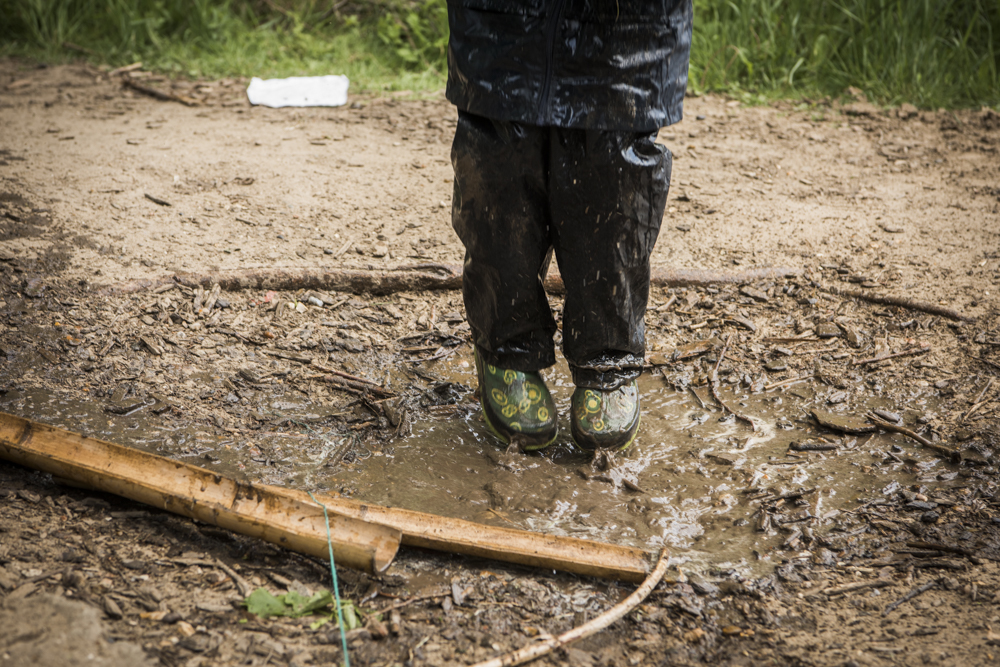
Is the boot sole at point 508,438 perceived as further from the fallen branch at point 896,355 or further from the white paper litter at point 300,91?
the white paper litter at point 300,91

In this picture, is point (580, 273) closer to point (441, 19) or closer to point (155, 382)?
point (155, 382)

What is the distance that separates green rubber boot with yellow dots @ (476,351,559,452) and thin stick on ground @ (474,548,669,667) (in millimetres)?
490

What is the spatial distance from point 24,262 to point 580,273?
182cm

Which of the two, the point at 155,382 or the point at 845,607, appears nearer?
the point at 845,607

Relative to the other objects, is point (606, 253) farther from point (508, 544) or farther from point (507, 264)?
point (508, 544)

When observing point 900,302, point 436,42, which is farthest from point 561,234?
point 436,42

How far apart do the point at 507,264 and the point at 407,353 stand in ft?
2.35

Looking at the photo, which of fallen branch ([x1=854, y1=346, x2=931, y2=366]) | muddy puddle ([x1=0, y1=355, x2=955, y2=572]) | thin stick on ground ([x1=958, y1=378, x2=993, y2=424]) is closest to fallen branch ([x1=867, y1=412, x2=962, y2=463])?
muddy puddle ([x1=0, y1=355, x2=955, y2=572])

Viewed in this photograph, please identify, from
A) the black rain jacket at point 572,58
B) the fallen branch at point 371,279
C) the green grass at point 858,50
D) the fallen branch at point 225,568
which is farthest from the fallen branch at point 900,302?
the green grass at point 858,50

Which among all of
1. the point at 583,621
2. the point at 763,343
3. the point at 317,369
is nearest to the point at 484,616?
the point at 583,621

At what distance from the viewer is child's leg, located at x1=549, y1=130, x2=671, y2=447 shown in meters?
1.61

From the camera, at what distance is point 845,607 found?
4.76 ft

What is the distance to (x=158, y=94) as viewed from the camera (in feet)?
13.5

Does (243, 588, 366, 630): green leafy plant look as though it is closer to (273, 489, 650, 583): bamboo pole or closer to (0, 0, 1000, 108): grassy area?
(273, 489, 650, 583): bamboo pole
